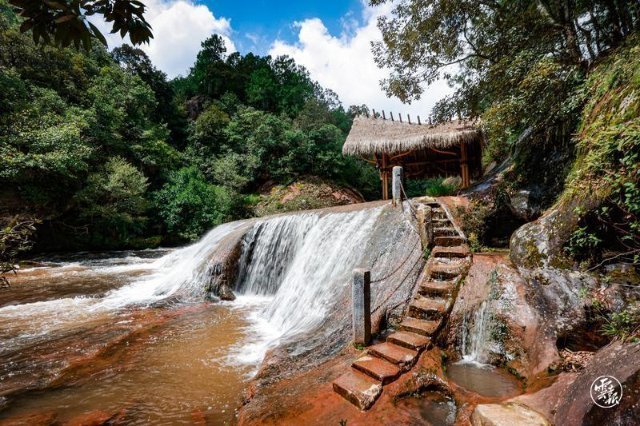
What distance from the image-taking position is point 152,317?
23.2 feet

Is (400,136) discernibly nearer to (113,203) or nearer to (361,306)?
(361,306)

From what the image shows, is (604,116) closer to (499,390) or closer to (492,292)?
(492,292)

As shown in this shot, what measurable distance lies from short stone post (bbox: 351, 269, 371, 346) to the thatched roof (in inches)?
327

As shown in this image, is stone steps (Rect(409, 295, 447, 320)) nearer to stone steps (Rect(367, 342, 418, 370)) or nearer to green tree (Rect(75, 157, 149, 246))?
stone steps (Rect(367, 342, 418, 370))

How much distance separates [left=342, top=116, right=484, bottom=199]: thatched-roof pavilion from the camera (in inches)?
460

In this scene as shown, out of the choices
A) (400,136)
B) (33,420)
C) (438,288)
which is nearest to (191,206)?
(400,136)

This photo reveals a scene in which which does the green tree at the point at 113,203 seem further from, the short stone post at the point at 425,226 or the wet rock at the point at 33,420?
the short stone post at the point at 425,226

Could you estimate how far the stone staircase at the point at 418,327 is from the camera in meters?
3.48

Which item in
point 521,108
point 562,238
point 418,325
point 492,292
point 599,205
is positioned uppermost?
point 521,108

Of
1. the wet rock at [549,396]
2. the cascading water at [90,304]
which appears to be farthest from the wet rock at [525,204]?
the cascading water at [90,304]

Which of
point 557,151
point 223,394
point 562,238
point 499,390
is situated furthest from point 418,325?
point 557,151

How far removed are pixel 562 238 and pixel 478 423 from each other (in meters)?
3.14

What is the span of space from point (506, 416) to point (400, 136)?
11586 millimetres

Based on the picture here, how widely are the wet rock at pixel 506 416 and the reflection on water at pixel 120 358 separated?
8.94ft
